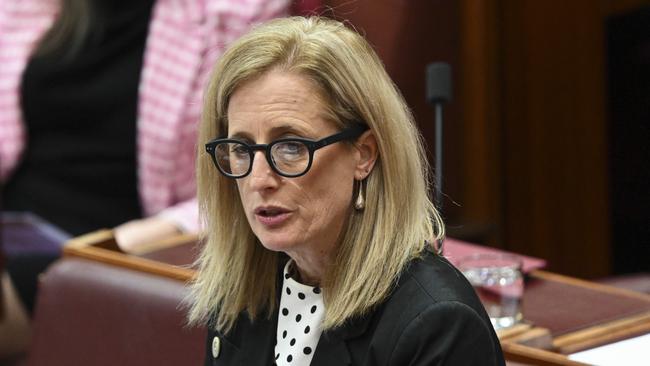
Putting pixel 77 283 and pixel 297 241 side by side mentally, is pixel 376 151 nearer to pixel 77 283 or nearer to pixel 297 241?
pixel 297 241

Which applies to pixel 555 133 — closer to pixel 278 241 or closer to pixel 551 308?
pixel 551 308

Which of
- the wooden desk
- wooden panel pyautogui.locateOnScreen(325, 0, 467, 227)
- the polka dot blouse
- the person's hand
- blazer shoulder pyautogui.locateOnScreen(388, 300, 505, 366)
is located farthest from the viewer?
wooden panel pyautogui.locateOnScreen(325, 0, 467, 227)

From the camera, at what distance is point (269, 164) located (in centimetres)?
111

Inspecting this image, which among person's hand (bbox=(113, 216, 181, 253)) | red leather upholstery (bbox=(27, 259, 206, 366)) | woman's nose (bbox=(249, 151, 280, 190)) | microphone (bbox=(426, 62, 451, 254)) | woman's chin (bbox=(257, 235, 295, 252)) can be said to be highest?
microphone (bbox=(426, 62, 451, 254))

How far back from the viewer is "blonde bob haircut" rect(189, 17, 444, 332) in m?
1.11

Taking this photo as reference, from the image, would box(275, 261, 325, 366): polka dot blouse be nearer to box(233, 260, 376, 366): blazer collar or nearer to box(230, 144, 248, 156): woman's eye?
box(233, 260, 376, 366): blazer collar

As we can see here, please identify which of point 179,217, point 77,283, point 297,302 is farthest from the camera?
point 179,217

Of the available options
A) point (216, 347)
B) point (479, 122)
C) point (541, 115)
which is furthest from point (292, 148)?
point (541, 115)

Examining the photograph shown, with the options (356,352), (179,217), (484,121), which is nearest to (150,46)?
(179,217)

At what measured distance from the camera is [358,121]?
1114 mm

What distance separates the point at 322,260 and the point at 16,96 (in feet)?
4.56

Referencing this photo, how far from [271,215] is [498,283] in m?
0.39

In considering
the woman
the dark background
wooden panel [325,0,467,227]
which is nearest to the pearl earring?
the woman

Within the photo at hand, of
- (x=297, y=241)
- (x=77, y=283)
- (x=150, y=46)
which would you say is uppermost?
(x=150, y=46)
